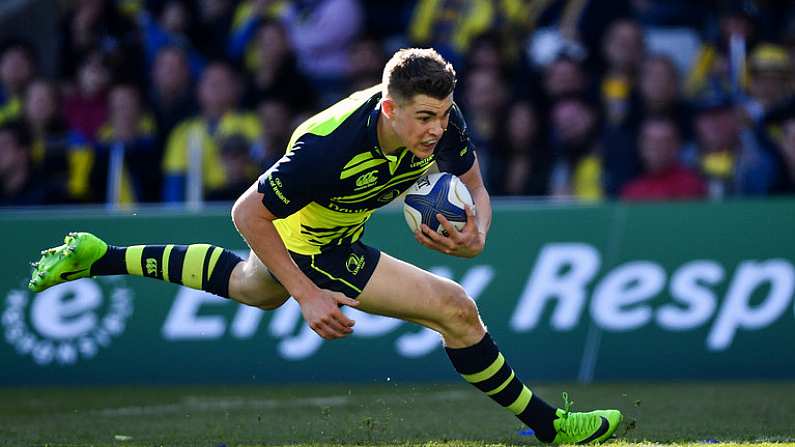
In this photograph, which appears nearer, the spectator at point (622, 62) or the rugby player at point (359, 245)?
the rugby player at point (359, 245)

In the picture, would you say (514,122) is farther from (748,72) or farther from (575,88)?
(748,72)

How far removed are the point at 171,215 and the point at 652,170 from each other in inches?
156

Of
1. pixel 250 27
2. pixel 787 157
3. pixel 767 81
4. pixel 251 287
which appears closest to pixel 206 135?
pixel 250 27

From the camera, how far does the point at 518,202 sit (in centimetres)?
1071

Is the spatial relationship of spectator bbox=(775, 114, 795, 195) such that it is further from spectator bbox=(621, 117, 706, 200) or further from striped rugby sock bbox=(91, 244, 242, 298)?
striped rugby sock bbox=(91, 244, 242, 298)

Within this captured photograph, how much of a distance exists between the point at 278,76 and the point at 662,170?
11.5 ft

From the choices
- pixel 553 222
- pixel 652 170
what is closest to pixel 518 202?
pixel 553 222

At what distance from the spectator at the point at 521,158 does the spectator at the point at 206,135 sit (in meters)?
2.18

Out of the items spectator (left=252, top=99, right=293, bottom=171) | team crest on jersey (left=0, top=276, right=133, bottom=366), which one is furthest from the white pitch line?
spectator (left=252, top=99, right=293, bottom=171)

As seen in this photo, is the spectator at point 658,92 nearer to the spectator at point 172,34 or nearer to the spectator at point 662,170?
the spectator at point 662,170

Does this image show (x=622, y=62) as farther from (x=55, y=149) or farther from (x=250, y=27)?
(x=55, y=149)

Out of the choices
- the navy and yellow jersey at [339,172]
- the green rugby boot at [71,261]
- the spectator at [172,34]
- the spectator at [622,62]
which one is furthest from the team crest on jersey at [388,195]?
the spectator at [172,34]

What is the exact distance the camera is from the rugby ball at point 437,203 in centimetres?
621

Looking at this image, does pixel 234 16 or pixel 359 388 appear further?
pixel 234 16
